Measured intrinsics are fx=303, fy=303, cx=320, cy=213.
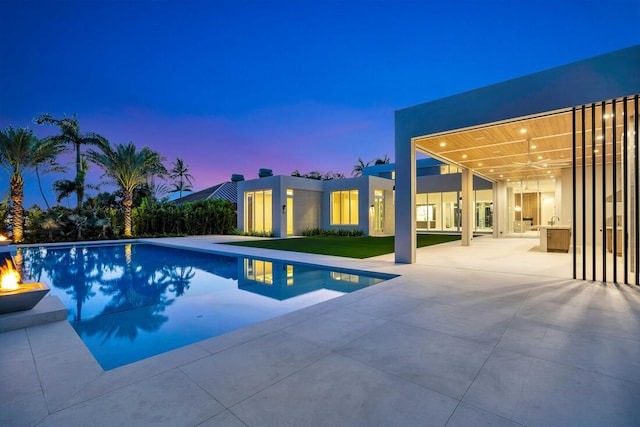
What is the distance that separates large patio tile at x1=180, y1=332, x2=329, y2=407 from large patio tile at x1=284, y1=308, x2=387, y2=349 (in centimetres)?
18

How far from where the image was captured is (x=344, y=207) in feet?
65.9

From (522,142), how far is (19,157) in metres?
21.1

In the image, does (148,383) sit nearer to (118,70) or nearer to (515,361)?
(515,361)

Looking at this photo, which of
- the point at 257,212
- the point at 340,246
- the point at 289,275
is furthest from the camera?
the point at 257,212

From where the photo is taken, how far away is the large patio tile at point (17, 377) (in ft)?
7.29

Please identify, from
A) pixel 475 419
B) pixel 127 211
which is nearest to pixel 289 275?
pixel 475 419

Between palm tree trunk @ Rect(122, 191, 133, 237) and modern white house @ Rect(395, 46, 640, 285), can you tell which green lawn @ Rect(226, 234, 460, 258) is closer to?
modern white house @ Rect(395, 46, 640, 285)

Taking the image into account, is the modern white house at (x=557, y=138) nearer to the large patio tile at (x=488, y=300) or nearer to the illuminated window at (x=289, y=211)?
the large patio tile at (x=488, y=300)

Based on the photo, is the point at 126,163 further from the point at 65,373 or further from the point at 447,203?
the point at 447,203

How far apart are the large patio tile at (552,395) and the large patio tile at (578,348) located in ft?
0.62

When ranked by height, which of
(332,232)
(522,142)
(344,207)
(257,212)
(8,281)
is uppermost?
(522,142)

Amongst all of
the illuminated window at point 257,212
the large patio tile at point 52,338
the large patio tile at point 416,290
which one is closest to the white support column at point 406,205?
the large patio tile at point 416,290

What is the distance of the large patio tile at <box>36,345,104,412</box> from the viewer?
7.18 feet

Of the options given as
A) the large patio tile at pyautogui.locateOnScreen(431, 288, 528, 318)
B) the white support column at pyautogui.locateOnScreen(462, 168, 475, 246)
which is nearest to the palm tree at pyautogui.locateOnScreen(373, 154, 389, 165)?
the white support column at pyautogui.locateOnScreen(462, 168, 475, 246)
